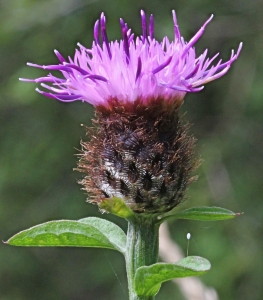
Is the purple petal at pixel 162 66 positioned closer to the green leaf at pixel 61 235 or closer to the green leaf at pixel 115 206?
the green leaf at pixel 115 206

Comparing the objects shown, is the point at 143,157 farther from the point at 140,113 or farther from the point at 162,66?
the point at 162,66

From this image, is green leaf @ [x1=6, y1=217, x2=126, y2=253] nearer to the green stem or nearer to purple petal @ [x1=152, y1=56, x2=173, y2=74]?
the green stem

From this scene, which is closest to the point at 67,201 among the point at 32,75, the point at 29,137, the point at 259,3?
the point at 29,137

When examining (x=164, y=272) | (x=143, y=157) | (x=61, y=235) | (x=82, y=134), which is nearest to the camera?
(x=164, y=272)

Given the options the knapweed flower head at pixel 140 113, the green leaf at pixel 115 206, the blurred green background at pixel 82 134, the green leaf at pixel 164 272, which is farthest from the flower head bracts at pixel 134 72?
the blurred green background at pixel 82 134

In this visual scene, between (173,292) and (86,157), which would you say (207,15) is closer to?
(173,292)

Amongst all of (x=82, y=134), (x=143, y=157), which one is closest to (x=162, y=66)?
(x=143, y=157)

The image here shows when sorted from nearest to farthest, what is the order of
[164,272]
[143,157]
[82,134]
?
[164,272] < [143,157] < [82,134]
